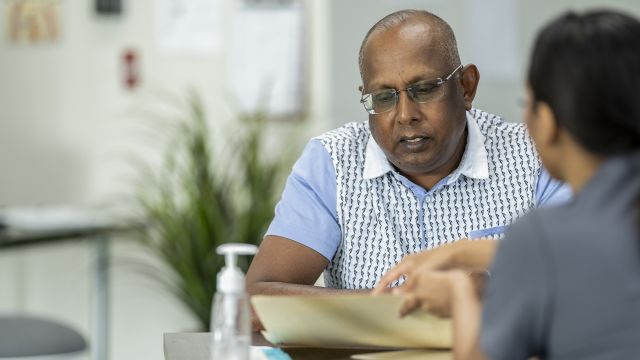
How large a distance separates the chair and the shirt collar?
4.43 feet

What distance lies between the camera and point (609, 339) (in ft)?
3.73

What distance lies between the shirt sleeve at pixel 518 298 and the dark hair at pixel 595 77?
11cm

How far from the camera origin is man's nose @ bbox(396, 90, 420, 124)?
1946 millimetres

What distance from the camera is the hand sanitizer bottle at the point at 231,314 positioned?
56.3 inches

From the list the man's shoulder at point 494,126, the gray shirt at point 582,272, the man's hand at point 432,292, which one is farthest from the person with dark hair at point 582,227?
the man's shoulder at point 494,126

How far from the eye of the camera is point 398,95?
6.43ft

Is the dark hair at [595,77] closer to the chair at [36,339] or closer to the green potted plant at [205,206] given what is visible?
the chair at [36,339]

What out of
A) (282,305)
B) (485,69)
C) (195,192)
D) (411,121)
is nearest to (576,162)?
(282,305)

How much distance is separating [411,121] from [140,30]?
8.90 feet

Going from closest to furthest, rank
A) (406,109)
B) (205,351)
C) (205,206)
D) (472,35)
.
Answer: (205,351)
(406,109)
(205,206)
(472,35)

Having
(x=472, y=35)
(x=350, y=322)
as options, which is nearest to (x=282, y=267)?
(x=350, y=322)

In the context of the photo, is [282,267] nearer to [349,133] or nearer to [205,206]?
[349,133]

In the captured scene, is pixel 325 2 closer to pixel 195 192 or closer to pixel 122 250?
pixel 195 192

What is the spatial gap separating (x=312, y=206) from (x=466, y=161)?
286 millimetres
